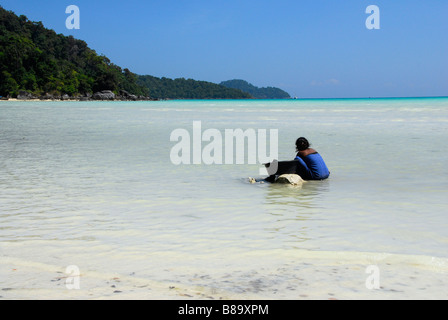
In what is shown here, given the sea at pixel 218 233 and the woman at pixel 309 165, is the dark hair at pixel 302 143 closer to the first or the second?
the woman at pixel 309 165

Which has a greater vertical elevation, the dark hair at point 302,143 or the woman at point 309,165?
the dark hair at point 302,143

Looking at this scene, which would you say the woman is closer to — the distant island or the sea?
the sea

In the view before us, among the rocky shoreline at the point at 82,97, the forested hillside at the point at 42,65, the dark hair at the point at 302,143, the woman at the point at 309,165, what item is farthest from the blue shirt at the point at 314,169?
the forested hillside at the point at 42,65

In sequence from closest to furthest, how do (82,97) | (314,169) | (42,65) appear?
(314,169) → (42,65) → (82,97)

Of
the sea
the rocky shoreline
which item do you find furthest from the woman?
the rocky shoreline

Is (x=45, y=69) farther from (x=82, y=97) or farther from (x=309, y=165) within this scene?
(x=309, y=165)

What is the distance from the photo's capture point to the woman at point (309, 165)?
1010 centimetres

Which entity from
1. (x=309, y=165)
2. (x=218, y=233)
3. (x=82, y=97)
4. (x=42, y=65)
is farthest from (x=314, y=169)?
(x=82, y=97)

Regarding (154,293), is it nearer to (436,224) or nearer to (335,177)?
(436,224)

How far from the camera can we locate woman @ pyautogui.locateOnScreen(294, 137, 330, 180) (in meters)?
10.1

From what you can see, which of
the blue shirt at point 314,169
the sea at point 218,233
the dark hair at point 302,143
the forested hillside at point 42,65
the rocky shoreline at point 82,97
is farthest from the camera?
the forested hillside at point 42,65

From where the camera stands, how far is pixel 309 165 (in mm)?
10195

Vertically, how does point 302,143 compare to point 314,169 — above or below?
above
